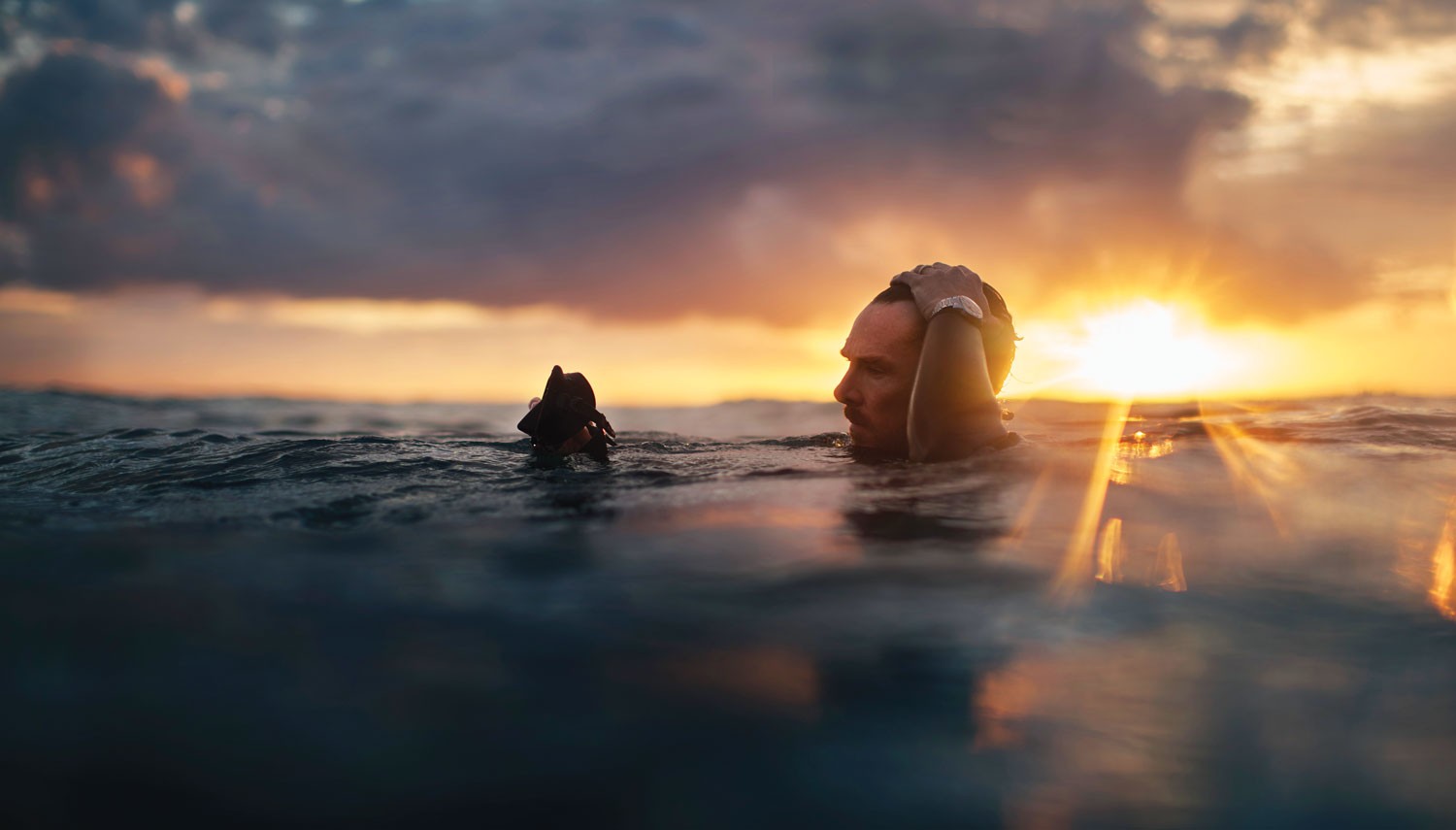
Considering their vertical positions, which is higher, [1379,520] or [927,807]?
[1379,520]

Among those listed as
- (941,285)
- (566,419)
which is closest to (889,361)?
(941,285)

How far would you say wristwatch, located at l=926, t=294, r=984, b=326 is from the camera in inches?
187

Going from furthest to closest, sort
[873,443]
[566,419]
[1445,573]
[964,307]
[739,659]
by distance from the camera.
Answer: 1. [873,443]
2. [566,419]
3. [964,307]
4. [1445,573]
5. [739,659]

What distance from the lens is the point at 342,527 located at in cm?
343

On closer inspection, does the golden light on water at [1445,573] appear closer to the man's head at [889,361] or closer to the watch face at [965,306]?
the watch face at [965,306]

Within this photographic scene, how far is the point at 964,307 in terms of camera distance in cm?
474

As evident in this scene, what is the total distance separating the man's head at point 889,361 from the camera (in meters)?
5.20

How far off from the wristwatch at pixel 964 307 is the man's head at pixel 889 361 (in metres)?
0.32

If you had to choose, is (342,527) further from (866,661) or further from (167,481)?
(866,661)

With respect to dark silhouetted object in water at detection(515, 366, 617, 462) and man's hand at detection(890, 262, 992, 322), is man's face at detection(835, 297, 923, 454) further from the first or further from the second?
dark silhouetted object in water at detection(515, 366, 617, 462)

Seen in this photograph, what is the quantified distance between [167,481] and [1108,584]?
197 inches

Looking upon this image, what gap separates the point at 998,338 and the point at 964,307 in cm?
78

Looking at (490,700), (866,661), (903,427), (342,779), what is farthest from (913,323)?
(342,779)

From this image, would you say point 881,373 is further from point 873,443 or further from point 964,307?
point 964,307
